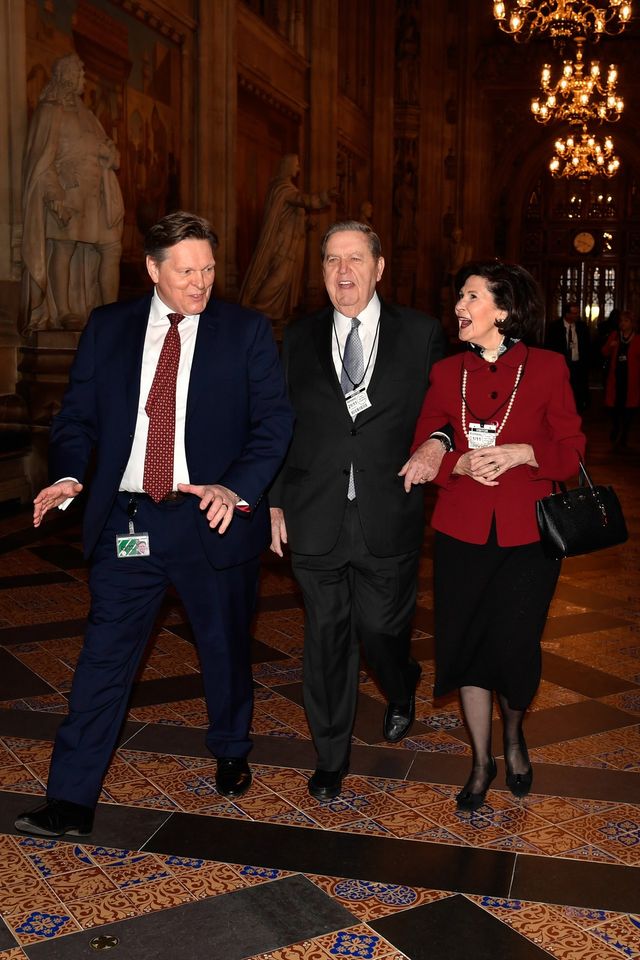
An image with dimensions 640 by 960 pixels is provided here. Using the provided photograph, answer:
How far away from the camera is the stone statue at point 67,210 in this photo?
32.2 feet

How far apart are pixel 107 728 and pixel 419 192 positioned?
76.7ft

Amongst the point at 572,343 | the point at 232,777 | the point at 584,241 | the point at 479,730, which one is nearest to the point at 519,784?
the point at 479,730

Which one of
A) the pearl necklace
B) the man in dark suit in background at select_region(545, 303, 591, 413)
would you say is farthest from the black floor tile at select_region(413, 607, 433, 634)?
the man in dark suit in background at select_region(545, 303, 591, 413)

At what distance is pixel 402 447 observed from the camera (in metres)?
3.96

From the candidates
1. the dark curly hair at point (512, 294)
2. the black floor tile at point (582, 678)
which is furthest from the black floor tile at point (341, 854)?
the black floor tile at point (582, 678)

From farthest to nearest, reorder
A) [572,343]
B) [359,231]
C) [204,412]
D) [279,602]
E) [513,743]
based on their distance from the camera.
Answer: [572,343] < [279,602] < [513,743] < [359,231] < [204,412]

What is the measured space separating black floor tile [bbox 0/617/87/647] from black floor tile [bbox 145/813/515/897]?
2347mm

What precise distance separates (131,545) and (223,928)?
110 cm

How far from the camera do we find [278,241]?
15477 mm

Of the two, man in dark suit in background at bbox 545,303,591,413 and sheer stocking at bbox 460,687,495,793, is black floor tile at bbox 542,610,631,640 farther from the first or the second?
man in dark suit in background at bbox 545,303,591,413

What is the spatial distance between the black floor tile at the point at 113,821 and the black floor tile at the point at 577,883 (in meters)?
1.09

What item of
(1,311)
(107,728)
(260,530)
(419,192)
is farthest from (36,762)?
(419,192)

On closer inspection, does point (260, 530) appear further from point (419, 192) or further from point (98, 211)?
point (419, 192)

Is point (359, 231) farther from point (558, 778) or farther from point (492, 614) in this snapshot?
point (558, 778)
